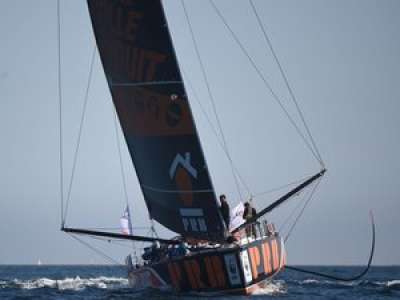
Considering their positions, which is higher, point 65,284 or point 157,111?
point 157,111

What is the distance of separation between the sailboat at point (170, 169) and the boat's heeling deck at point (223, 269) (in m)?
0.03

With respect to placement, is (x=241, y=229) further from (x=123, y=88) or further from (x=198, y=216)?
(x=123, y=88)

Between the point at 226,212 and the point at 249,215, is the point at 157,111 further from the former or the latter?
the point at 249,215

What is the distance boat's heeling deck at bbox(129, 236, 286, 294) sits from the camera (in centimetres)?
2333

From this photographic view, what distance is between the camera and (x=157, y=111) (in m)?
25.4

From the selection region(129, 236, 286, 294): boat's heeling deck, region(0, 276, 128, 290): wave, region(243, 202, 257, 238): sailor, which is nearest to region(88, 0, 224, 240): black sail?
region(129, 236, 286, 294): boat's heeling deck

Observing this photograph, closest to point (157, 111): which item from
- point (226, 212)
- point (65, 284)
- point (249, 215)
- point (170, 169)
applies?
point (170, 169)

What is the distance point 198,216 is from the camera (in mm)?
24922

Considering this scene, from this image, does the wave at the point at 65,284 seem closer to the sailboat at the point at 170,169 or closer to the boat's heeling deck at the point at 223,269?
the sailboat at the point at 170,169

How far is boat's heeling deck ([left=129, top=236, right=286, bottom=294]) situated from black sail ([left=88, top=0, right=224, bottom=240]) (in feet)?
3.44

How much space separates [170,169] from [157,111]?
5.74 ft

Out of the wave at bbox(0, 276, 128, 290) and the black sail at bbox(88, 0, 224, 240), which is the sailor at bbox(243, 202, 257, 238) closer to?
the black sail at bbox(88, 0, 224, 240)

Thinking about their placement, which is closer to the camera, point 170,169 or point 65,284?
point 170,169

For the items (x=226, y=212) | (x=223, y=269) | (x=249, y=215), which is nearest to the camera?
(x=223, y=269)
